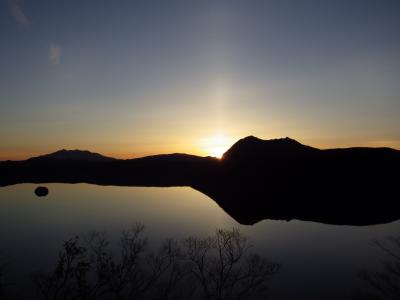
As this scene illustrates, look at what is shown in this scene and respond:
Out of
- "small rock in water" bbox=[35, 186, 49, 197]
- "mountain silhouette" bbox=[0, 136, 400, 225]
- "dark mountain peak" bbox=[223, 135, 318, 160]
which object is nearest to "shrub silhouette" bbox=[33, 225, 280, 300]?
"mountain silhouette" bbox=[0, 136, 400, 225]

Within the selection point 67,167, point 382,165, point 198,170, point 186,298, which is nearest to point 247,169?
point 198,170

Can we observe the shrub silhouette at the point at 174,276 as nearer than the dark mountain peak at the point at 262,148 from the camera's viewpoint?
Yes

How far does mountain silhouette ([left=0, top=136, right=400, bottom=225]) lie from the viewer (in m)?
63.8

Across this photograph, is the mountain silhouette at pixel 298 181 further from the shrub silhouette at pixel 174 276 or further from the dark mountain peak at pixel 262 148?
the shrub silhouette at pixel 174 276

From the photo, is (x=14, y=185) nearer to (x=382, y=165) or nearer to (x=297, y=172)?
(x=297, y=172)

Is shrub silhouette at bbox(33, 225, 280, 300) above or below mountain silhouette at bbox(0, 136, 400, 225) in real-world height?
below

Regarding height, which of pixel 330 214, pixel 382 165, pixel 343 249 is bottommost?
pixel 343 249

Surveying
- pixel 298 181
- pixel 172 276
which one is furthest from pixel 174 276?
pixel 298 181

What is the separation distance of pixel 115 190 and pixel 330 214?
262 ft

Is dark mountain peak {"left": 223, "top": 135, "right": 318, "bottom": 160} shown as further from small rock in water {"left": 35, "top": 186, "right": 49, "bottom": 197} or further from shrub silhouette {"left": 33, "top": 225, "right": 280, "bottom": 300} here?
small rock in water {"left": 35, "top": 186, "right": 49, "bottom": 197}

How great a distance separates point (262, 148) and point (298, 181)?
906 inches

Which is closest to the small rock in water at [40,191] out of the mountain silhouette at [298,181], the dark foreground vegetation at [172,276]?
the mountain silhouette at [298,181]

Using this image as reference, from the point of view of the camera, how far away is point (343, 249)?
4981cm

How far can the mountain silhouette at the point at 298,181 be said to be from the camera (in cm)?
6381
